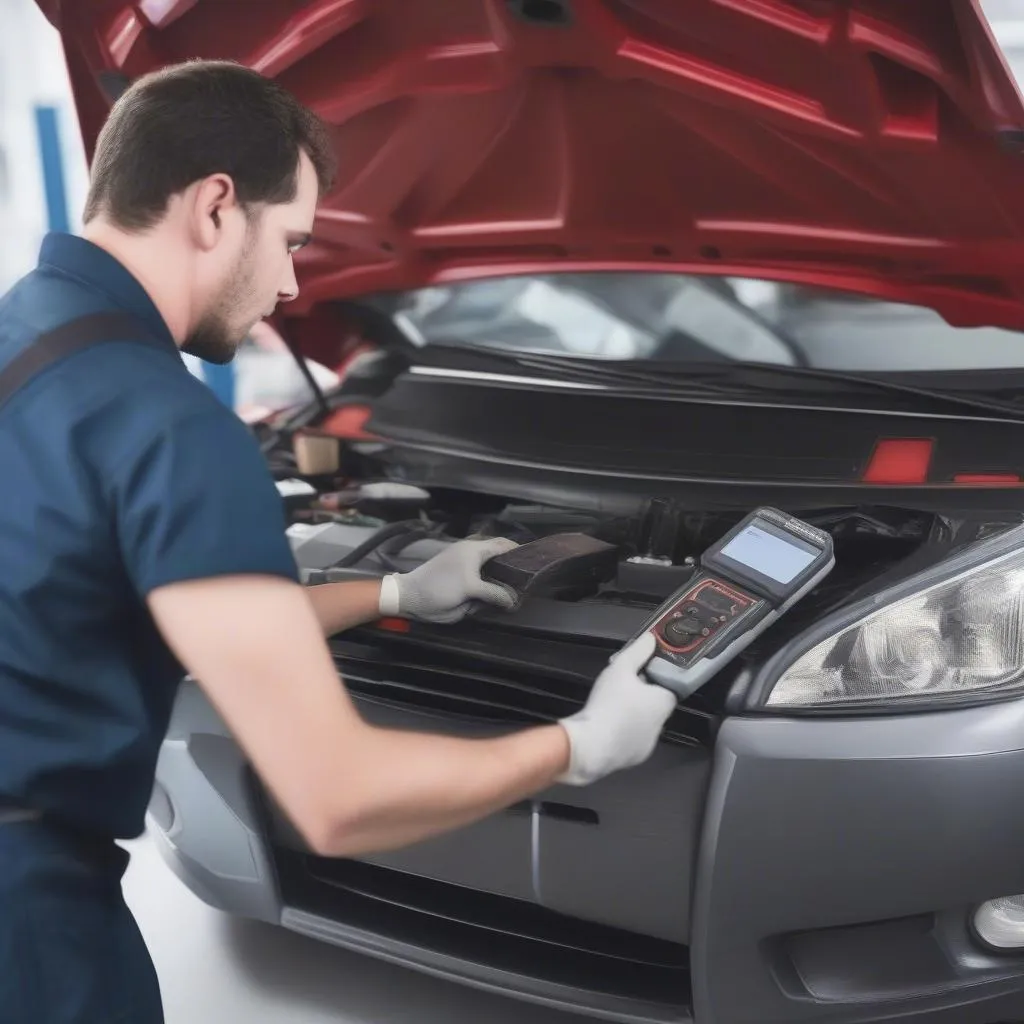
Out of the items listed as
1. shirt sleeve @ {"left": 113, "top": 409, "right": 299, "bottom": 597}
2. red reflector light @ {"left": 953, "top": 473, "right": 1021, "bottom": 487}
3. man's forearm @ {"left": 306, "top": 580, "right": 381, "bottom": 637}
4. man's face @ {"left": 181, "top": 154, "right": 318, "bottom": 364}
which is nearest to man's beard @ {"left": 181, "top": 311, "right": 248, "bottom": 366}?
man's face @ {"left": 181, "top": 154, "right": 318, "bottom": 364}

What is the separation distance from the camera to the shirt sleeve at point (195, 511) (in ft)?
2.35

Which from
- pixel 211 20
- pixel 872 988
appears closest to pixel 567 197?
pixel 211 20

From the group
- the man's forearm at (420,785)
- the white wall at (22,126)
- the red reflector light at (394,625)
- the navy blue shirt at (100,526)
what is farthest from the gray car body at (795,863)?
the white wall at (22,126)

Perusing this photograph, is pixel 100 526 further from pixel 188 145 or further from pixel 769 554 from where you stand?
pixel 769 554

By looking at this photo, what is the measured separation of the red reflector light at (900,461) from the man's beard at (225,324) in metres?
0.87

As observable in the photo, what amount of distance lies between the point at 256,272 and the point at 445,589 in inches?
18.3

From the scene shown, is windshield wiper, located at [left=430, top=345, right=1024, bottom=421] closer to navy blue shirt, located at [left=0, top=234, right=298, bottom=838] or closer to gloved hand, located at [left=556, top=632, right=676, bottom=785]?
gloved hand, located at [left=556, top=632, right=676, bottom=785]

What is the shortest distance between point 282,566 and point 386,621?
507mm

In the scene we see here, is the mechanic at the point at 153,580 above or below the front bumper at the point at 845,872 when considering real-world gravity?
above

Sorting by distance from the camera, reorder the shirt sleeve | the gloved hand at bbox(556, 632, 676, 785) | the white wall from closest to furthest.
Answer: the shirt sleeve
the gloved hand at bbox(556, 632, 676, 785)
the white wall

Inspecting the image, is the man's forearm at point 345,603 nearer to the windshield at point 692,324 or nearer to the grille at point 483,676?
the grille at point 483,676

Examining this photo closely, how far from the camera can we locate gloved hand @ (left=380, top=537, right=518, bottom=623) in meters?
1.22

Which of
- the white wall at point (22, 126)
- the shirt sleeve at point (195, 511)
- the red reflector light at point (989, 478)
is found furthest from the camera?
the white wall at point (22, 126)

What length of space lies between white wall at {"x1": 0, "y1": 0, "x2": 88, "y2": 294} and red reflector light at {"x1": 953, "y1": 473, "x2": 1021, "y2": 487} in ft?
9.71
